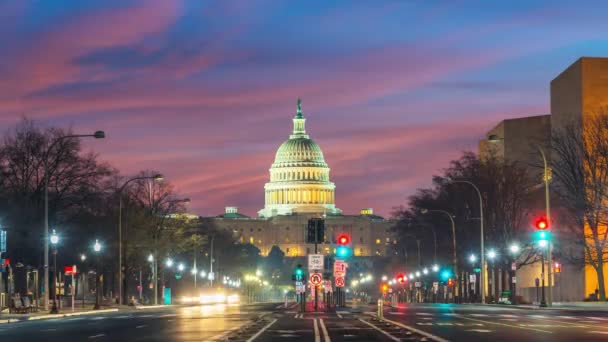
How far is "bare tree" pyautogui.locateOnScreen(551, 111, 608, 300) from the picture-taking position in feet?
273

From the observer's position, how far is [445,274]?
122 m

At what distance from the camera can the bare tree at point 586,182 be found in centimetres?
8319

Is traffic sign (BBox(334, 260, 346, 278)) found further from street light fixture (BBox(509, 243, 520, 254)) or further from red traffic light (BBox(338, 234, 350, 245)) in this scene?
street light fixture (BBox(509, 243, 520, 254))

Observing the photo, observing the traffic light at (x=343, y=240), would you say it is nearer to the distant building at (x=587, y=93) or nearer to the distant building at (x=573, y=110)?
the distant building at (x=573, y=110)

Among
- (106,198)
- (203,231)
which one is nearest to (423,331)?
(106,198)

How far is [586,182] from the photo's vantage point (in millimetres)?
85312

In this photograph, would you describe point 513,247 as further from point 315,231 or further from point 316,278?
point 315,231

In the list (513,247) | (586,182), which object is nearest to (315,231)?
(586,182)

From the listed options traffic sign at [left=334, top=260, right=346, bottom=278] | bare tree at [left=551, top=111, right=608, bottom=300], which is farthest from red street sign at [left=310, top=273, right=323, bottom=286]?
bare tree at [left=551, top=111, right=608, bottom=300]

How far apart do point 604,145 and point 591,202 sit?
453 cm

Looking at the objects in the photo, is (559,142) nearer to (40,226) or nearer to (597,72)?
(597,72)

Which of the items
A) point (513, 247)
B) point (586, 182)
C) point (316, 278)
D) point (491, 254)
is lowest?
point (316, 278)

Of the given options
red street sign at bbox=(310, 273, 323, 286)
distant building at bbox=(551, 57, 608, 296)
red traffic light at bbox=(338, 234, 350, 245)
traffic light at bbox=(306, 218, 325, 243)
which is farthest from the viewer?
distant building at bbox=(551, 57, 608, 296)

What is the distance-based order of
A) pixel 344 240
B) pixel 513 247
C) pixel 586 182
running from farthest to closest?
pixel 513 247 → pixel 586 182 → pixel 344 240
